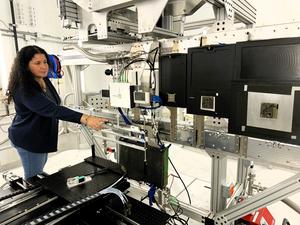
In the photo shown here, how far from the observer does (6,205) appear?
107cm

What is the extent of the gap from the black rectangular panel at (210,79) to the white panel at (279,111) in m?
0.13

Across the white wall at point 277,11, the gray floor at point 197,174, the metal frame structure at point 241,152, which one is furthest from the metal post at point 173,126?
the white wall at point 277,11

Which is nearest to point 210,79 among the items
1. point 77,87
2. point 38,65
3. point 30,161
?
point 38,65

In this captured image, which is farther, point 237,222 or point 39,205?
point 237,222

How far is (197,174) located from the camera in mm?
2717

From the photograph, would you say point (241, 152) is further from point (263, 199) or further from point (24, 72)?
point (24, 72)

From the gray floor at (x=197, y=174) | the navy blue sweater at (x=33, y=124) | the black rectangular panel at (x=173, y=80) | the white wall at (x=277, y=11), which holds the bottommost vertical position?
the gray floor at (x=197, y=174)

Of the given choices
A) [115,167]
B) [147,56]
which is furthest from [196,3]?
[115,167]

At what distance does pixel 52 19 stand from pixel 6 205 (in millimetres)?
3754

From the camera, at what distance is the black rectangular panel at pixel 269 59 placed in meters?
0.84

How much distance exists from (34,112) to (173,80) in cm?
104

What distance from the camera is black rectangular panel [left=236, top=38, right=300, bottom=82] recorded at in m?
0.84

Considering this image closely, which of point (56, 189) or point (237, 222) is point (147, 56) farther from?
point (237, 222)

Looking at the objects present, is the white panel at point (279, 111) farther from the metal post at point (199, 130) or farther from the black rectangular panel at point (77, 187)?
the black rectangular panel at point (77, 187)
